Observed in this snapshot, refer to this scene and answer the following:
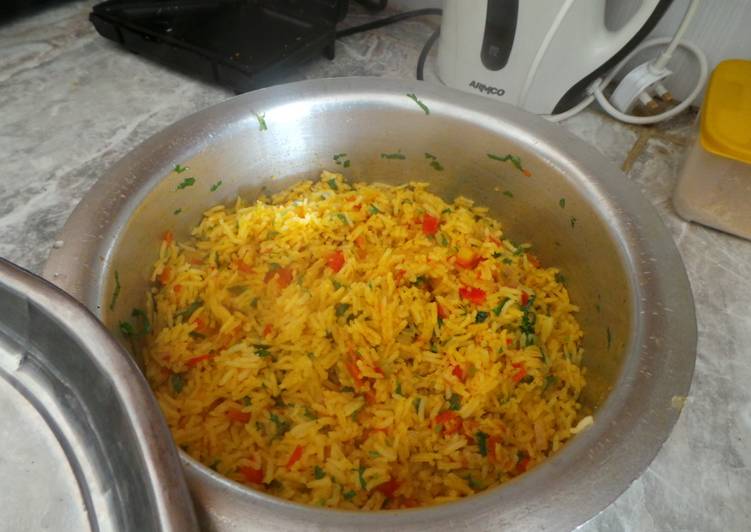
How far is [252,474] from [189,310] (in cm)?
32

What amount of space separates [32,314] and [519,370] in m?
0.70

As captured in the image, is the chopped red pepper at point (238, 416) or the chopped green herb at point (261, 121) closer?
the chopped red pepper at point (238, 416)

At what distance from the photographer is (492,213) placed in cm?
115

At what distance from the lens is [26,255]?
963 mm

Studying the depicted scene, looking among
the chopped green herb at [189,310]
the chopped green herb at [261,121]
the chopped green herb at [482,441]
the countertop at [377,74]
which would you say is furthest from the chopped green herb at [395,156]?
the chopped green herb at [482,441]

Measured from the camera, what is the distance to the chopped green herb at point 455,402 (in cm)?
85

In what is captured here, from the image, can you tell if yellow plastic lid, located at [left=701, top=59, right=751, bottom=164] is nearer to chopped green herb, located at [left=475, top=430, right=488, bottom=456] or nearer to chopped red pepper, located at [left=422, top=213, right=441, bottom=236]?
chopped red pepper, located at [left=422, top=213, right=441, bottom=236]

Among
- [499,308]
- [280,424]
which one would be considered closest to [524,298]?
[499,308]

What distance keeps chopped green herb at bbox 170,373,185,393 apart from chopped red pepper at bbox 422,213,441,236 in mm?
526

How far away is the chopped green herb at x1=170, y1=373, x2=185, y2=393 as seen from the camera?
0.87m

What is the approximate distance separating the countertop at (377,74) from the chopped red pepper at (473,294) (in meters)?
0.36

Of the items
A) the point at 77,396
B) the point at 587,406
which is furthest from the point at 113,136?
the point at 587,406

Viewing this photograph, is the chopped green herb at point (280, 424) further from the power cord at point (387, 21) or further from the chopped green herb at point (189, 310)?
the power cord at point (387, 21)

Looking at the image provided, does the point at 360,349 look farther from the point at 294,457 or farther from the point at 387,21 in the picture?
the point at 387,21
